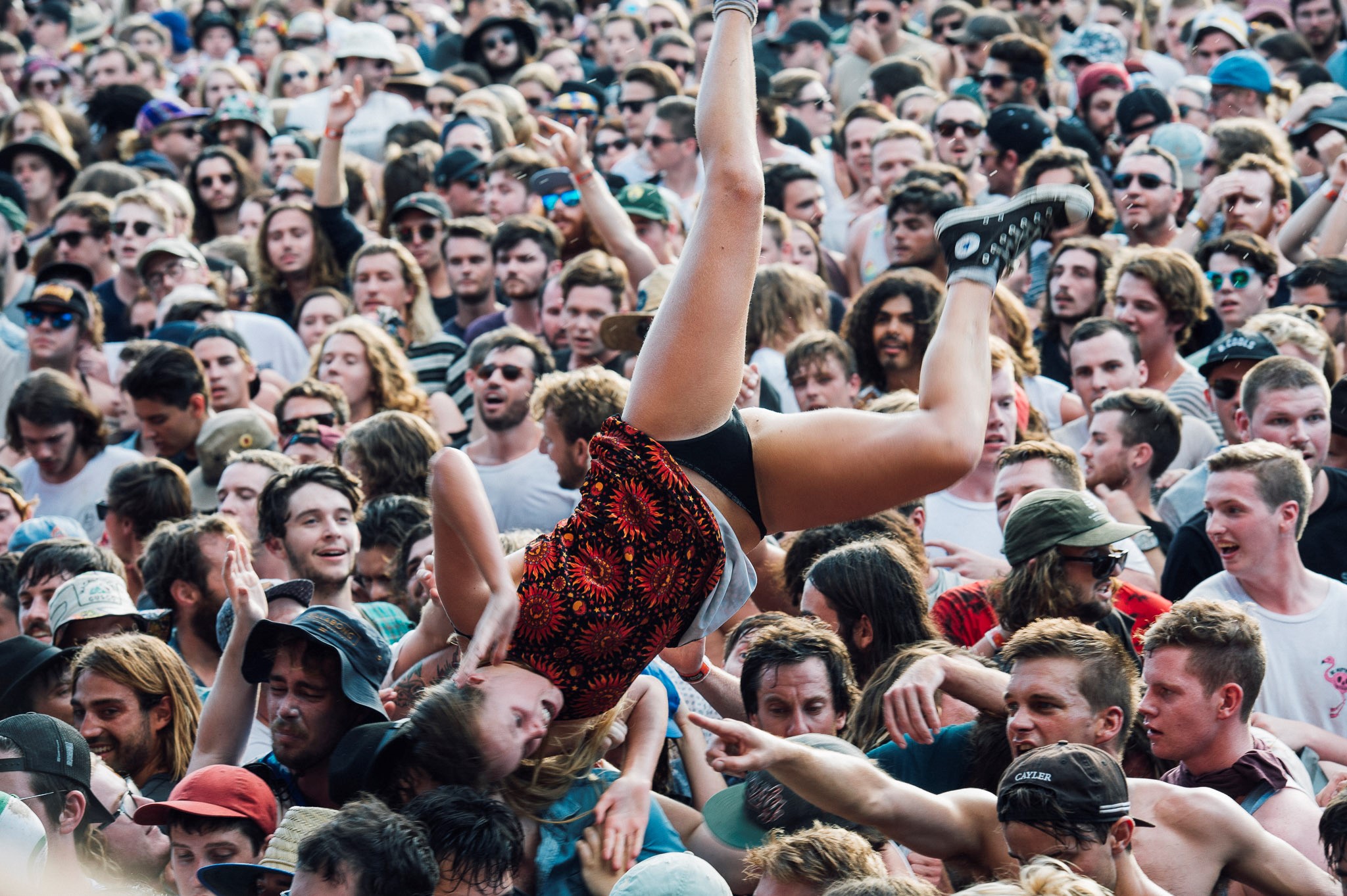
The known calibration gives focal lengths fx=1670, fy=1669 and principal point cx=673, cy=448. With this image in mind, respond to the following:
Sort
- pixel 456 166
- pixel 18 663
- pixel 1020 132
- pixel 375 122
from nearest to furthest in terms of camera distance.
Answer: pixel 18 663
pixel 1020 132
pixel 456 166
pixel 375 122

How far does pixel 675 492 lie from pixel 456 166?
6.72 metres

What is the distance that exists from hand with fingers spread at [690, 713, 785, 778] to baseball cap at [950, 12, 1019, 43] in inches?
336

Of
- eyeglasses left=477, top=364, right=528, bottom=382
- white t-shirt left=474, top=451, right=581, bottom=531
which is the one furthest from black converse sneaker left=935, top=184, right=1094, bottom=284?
eyeglasses left=477, top=364, right=528, bottom=382

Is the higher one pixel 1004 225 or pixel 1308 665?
pixel 1004 225

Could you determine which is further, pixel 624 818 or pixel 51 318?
pixel 51 318

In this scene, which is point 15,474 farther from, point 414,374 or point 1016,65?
point 1016,65

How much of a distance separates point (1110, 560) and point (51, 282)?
6515 millimetres

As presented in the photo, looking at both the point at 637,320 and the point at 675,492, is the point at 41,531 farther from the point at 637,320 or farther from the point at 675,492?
the point at 675,492

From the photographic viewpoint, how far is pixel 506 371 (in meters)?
7.17

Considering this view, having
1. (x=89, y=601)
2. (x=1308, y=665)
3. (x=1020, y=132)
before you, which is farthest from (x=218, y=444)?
(x=1020, y=132)

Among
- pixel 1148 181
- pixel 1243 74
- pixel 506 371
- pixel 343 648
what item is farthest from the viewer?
pixel 1243 74

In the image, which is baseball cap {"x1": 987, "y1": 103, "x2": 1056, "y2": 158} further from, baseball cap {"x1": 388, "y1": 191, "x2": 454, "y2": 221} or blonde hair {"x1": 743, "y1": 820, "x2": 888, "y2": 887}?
blonde hair {"x1": 743, "y1": 820, "x2": 888, "y2": 887}

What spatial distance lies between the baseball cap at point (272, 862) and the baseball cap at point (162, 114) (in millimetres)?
9150

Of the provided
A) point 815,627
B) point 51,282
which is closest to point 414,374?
point 51,282
